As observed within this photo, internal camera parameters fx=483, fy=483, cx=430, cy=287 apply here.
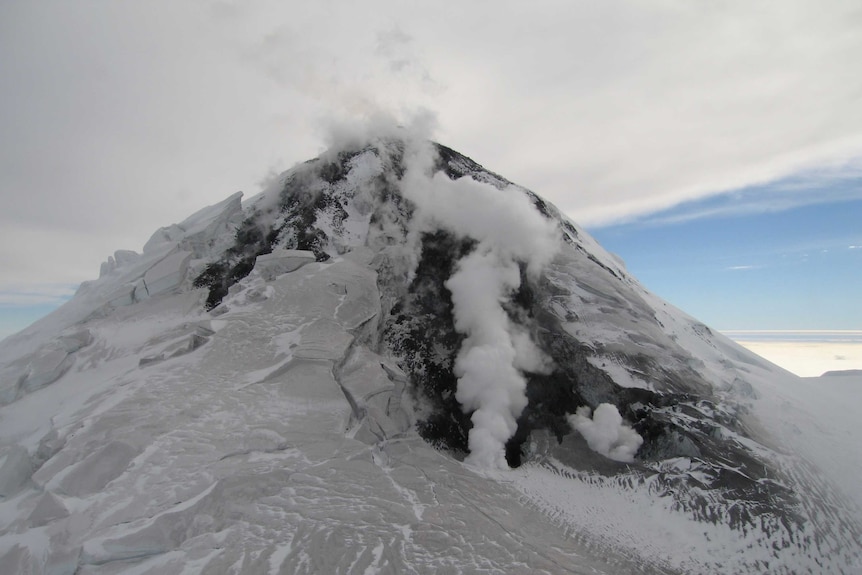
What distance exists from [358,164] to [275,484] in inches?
700

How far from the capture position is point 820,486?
45.8ft

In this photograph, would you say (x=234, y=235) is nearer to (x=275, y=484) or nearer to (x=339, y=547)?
(x=275, y=484)

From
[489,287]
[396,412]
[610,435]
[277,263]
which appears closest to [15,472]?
[396,412]

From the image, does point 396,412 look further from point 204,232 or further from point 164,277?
point 204,232

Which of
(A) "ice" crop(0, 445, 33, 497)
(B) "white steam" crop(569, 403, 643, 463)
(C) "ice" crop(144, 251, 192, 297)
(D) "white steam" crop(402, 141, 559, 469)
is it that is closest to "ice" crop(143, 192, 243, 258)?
(C) "ice" crop(144, 251, 192, 297)

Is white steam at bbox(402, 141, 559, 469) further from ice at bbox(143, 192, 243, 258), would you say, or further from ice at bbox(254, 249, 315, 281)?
ice at bbox(143, 192, 243, 258)

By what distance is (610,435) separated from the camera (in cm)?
1591

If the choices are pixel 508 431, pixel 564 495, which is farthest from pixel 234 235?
pixel 564 495

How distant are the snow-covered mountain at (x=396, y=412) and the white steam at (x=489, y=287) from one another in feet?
0.33

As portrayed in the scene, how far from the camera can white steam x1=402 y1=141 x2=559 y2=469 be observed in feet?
56.4

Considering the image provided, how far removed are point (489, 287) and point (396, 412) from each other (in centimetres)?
651

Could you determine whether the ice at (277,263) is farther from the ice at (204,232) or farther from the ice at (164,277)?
the ice at (204,232)

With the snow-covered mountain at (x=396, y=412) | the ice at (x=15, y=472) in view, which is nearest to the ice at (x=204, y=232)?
the snow-covered mountain at (x=396, y=412)

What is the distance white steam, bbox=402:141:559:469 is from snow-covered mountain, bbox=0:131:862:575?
10 centimetres
